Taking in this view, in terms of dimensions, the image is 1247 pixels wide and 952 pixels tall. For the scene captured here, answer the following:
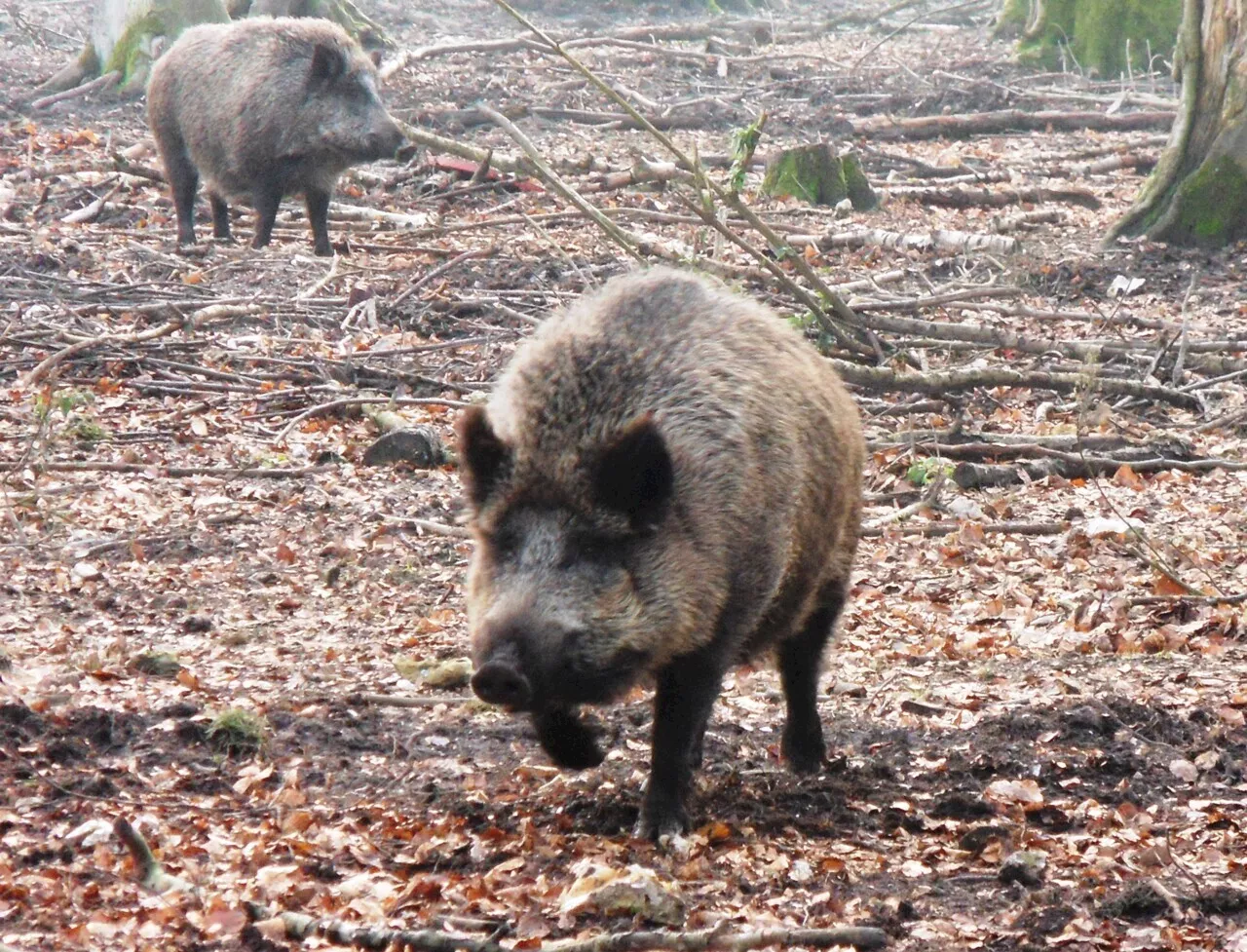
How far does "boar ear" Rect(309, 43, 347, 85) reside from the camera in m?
13.1

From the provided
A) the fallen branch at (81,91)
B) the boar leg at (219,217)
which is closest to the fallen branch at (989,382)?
the boar leg at (219,217)

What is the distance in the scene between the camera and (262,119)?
509 inches

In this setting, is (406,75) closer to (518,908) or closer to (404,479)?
(404,479)

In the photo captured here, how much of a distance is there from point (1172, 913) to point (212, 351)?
7.23m

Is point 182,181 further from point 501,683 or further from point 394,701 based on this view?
point 501,683

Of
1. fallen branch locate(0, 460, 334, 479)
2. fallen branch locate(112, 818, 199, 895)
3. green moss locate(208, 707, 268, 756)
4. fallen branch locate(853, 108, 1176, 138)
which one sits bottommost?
fallen branch locate(0, 460, 334, 479)

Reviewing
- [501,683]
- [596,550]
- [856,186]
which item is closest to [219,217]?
[856,186]

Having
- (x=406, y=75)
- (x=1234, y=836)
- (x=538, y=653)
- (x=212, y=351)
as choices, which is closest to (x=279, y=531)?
(x=212, y=351)

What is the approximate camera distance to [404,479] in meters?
7.97

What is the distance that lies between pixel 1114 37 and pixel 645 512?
2067cm

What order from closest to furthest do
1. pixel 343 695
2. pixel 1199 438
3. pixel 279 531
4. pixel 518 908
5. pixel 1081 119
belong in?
pixel 518 908 → pixel 343 695 → pixel 279 531 → pixel 1199 438 → pixel 1081 119

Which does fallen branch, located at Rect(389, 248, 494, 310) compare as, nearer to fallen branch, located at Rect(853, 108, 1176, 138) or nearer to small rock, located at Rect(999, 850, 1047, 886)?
small rock, located at Rect(999, 850, 1047, 886)

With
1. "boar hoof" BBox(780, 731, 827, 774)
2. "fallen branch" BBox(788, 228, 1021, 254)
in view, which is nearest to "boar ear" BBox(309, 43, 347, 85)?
"fallen branch" BBox(788, 228, 1021, 254)

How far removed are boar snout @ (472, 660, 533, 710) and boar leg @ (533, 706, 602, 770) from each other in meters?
0.38
